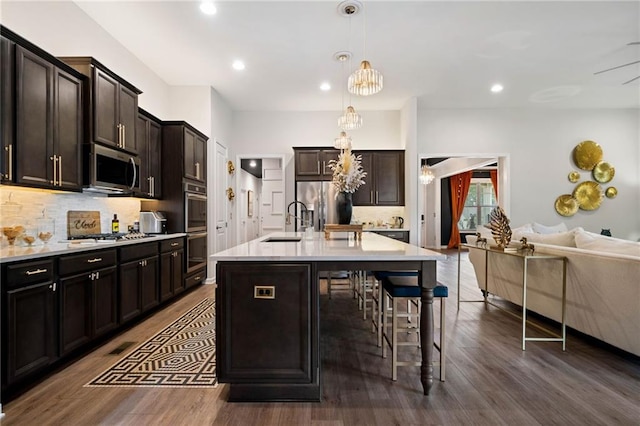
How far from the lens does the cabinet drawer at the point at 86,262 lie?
2.41 meters

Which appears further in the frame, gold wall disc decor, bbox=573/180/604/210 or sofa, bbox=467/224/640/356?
gold wall disc decor, bbox=573/180/604/210

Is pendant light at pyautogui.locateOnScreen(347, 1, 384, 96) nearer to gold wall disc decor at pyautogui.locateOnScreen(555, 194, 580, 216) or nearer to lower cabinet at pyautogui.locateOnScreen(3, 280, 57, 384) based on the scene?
lower cabinet at pyautogui.locateOnScreen(3, 280, 57, 384)

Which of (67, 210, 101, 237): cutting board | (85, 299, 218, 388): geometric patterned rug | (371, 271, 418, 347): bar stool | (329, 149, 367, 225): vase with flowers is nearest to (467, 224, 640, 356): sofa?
(371, 271, 418, 347): bar stool

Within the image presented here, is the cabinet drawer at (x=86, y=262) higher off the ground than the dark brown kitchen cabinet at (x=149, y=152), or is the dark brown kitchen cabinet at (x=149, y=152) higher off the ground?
the dark brown kitchen cabinet at (x=149, y=152)

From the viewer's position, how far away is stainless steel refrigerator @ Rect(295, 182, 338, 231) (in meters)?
6.09

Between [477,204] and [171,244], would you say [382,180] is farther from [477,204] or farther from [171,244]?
[477,204]

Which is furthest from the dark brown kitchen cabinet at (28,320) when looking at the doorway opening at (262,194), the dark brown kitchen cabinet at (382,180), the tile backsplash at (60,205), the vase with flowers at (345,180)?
the dark brown kitchen cabinet at (382,180)

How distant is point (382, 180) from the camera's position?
639 cm

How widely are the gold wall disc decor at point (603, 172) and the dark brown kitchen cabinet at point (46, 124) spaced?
8613 millimetres

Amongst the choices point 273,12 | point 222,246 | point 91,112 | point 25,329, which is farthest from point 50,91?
point 222,246

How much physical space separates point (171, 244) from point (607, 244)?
15.0ft

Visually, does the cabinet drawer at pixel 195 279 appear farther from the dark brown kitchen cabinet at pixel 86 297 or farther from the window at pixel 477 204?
the window at pixel 477 204

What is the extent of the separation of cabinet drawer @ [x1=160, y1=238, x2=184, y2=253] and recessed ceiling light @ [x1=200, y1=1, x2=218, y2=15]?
2603 millimetres

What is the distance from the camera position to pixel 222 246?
5949mm
